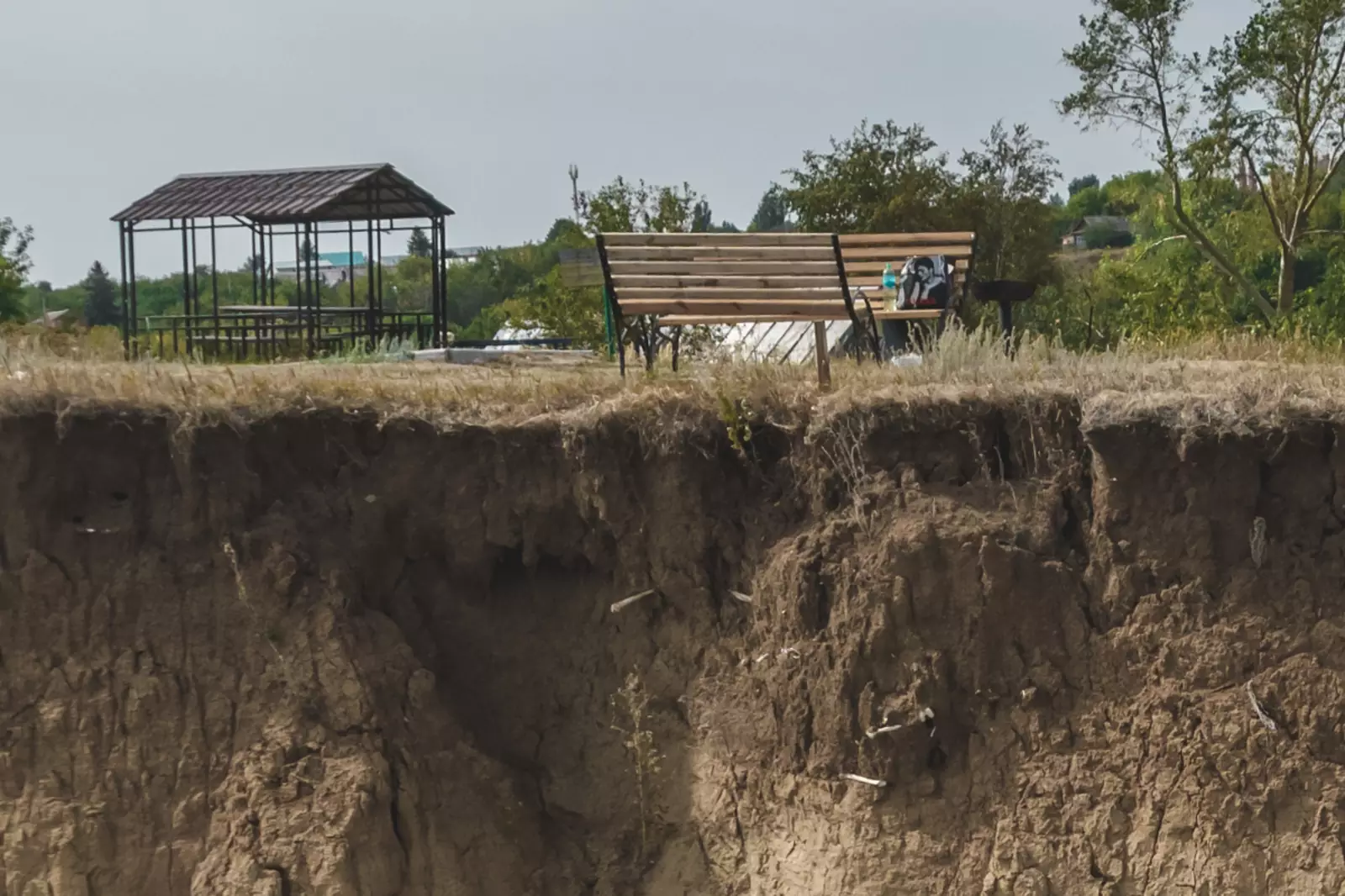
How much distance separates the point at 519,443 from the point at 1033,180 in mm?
18877

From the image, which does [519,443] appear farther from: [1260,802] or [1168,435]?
[1260,802]

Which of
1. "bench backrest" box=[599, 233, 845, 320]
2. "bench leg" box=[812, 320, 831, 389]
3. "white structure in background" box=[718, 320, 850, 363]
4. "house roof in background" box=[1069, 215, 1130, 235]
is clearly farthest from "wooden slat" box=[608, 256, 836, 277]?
"house roof in background" box=[1069, 215, 1130, 235]

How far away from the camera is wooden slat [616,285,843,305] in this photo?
7.81 metres

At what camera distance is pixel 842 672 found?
22.2 ft

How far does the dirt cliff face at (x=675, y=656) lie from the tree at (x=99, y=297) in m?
53.5

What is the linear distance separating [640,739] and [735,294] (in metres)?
2.55

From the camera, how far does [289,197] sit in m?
16.0

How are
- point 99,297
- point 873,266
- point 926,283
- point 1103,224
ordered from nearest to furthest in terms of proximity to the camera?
point 926,283
point 873,266
point 99,297
point 1103,224

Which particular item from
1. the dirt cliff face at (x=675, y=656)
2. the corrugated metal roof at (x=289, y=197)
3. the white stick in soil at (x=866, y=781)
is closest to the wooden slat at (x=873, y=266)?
the dirt cliff face at (x=675, y=656)

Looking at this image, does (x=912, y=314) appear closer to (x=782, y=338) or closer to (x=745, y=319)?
(x=745, y=319)

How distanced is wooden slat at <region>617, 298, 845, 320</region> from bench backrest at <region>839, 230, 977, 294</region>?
92.7 inches

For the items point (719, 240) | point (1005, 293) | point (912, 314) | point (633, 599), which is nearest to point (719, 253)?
point (719, 240)

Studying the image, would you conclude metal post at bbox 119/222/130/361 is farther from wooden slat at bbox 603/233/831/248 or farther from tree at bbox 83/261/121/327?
tree at bbox 83/261/121/327

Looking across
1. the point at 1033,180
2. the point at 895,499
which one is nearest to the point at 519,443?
the point at 895,499
